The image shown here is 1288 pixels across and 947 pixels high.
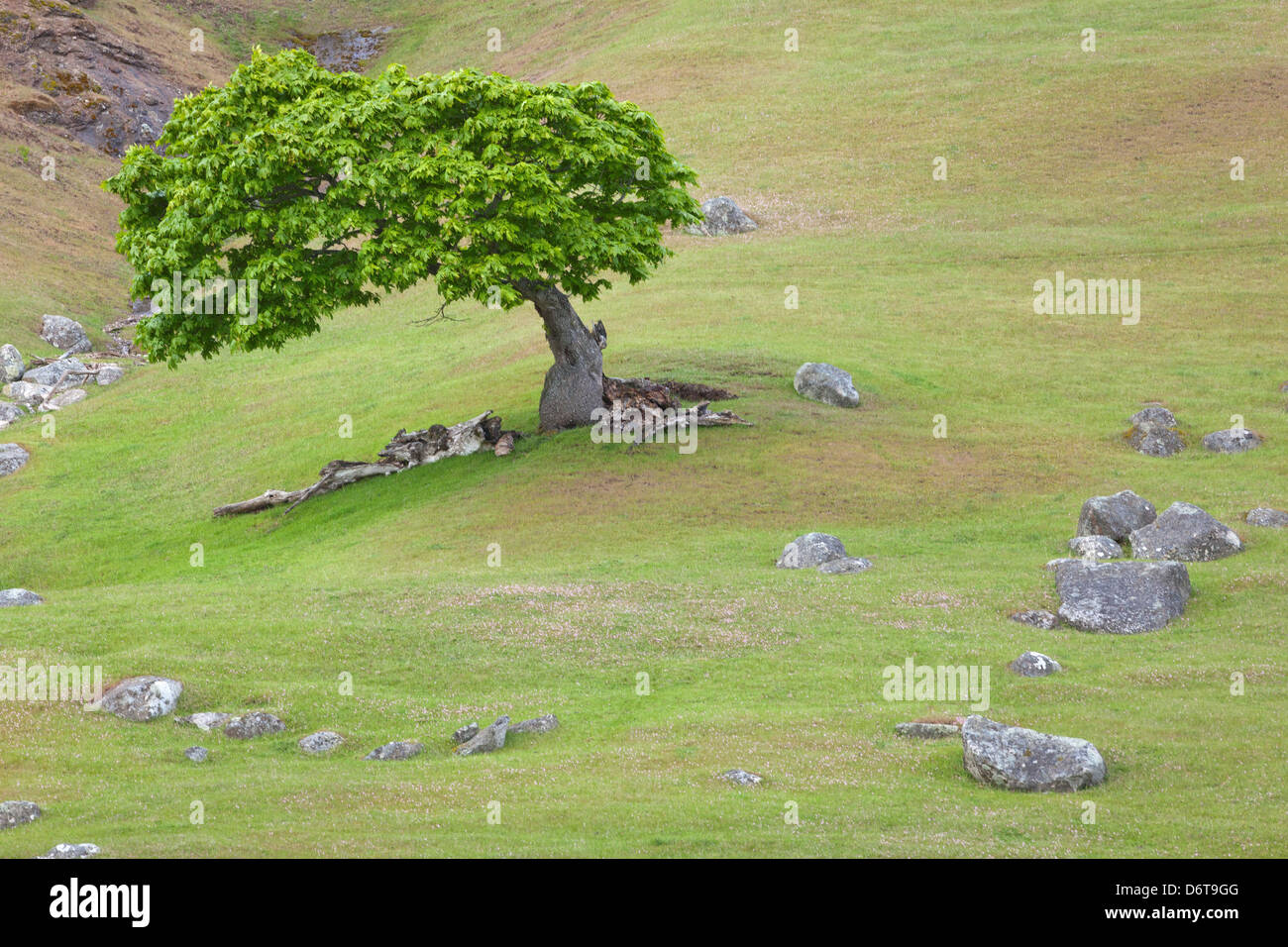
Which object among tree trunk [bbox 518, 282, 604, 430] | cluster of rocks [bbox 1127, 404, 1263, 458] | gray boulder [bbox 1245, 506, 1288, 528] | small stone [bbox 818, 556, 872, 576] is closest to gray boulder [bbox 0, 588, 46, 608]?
tree trunk [bbox 518, 282, 604, 430]

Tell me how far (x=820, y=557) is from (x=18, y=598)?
22.3 meters

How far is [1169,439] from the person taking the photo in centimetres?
4525

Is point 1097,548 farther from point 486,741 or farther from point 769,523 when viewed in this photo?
point 486,741

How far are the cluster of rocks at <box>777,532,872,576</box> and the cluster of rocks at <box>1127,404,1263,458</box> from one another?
53.1ft

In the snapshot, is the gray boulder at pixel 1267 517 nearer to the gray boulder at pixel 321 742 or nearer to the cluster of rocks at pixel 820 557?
the cluster of rocks at pixel 820 557

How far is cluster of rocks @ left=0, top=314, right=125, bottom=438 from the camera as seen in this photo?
64562 mm

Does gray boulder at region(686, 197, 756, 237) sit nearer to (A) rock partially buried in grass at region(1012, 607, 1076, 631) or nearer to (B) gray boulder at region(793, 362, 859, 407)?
(B) gray boulder at region(793, 362, 859, 407)

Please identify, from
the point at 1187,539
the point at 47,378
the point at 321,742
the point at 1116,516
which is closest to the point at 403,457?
the point at 321,742

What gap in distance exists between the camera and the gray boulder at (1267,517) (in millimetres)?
34906

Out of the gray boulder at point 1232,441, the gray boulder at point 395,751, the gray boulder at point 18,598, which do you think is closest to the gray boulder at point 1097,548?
the gray boulder at point 1232,441

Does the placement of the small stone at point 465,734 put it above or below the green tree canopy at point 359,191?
below

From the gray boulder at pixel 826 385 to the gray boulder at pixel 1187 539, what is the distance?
17.7 metres

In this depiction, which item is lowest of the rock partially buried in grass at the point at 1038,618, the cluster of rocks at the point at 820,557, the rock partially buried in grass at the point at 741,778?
the rock partially buried in grass at the point at 741,778

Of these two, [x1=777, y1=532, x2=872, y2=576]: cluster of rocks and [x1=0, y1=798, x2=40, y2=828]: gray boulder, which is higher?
[x1=777, y1=532, x2=872, y2=576]: cluster of rocks
